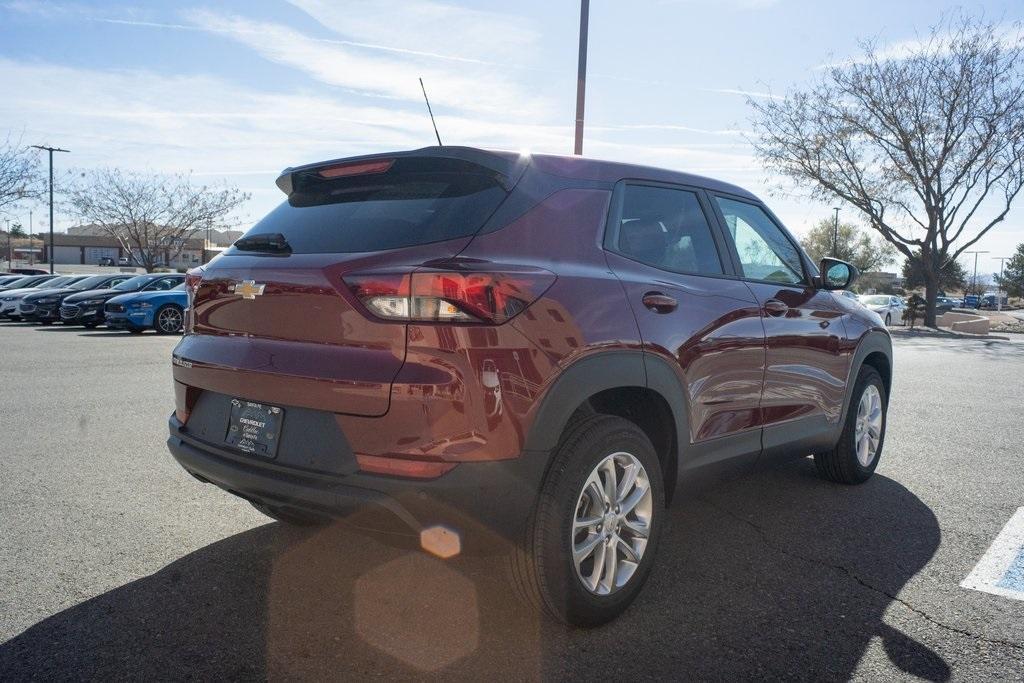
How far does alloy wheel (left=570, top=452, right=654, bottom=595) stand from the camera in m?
2.88

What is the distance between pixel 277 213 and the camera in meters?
3.38

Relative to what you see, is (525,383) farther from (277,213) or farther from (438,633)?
(277,213)

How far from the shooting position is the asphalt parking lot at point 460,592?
2.69 metres

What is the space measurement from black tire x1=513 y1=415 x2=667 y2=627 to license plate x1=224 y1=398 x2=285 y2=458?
2.96ft

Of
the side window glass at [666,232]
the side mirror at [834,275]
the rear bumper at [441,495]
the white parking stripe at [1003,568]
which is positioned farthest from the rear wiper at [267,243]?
the white parking stripe at [1003,568]

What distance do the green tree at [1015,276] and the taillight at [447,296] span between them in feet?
387

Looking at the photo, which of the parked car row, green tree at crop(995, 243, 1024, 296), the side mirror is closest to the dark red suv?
the side mirror

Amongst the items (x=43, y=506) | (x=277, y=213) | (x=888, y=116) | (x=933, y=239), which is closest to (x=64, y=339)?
(x=43, y=506)

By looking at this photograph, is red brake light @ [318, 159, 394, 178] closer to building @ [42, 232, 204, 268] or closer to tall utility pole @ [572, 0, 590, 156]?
tall utility pole @ [572, 0, 590, 156]

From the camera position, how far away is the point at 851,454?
16.0 ft

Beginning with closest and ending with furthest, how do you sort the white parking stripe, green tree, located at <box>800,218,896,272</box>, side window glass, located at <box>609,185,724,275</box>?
side window glass, located at <box>609,185,724,275</box> → the white parking stripe → green tree, located at <box>800,218,896,272</box>

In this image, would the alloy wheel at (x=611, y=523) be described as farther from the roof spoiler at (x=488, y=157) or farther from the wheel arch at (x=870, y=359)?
the wheel arch at (x=870, y=359)

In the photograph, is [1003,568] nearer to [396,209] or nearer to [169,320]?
[396,209]

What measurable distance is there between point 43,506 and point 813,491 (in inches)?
166
